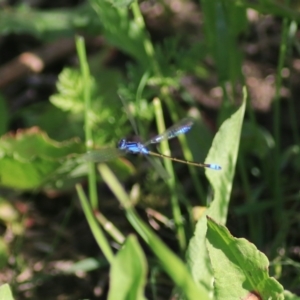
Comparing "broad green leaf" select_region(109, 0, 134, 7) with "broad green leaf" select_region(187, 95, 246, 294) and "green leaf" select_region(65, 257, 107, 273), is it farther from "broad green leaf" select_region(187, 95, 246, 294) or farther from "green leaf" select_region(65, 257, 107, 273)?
"green leaf" select_region(65, 257, 107, 273)

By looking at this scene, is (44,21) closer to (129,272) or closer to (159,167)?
(159,167)

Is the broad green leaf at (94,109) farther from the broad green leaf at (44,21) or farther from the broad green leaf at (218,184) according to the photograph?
the broad green leaf at (218,184)

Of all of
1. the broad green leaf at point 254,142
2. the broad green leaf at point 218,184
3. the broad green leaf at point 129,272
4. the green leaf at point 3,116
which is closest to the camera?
the broad green leaf at point 129,272

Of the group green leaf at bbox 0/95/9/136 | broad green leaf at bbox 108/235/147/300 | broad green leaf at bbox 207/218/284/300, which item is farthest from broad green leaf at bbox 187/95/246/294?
green leaf at bbox 0/95/9/136

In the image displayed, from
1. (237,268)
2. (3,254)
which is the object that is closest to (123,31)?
(3,254)

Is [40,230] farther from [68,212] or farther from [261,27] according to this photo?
[261,27]

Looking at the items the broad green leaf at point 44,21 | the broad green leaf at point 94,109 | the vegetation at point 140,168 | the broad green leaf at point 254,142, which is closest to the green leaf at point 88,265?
the vegetation at point 140,168

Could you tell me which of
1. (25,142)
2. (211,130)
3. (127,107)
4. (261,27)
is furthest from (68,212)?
(261,27)
